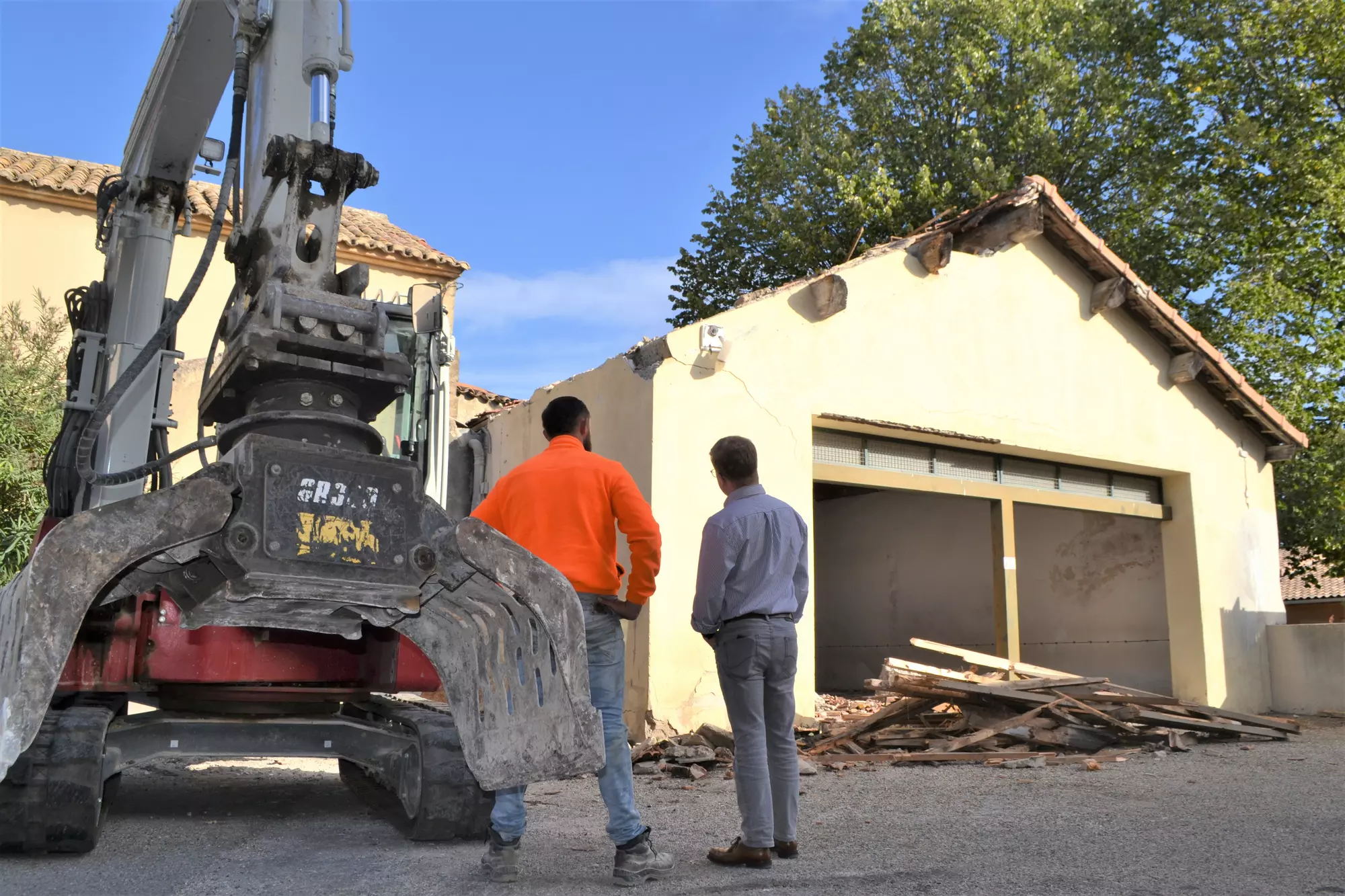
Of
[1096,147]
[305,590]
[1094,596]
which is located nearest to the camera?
[305,590]

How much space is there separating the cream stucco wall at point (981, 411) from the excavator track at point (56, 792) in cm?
515

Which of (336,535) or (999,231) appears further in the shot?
(999,231)

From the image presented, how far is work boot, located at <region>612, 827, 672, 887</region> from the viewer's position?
14.2 feet

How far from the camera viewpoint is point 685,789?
739 cm

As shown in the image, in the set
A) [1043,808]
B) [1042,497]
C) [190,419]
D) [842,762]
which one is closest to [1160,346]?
[1042,497]

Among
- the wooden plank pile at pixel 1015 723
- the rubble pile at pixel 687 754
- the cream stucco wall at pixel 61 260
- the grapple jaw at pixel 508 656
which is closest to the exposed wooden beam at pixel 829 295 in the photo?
the wooden plank pile at pixel 1015 723

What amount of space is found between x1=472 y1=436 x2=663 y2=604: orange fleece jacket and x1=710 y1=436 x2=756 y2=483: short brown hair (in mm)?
564

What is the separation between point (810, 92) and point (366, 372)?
2567cm

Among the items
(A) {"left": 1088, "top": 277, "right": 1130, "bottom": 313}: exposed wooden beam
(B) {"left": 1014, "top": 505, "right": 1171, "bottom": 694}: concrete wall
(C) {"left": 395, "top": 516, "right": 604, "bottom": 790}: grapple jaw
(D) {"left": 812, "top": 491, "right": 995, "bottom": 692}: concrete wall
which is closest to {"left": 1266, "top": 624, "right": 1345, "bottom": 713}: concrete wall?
(B) {"left": 1014, "top": 505, "right": 1171, "bottom": 694}: concrete wall

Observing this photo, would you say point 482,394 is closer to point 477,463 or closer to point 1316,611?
point 477,463

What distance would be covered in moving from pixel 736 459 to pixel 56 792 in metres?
3.19

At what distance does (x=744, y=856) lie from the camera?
4629mm

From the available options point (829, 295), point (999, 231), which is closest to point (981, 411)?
point (999, 231)

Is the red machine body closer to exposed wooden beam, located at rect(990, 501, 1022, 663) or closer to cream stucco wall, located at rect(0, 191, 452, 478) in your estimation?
exposed wooden beam, located at rect(990, 501, 1022, 663)
